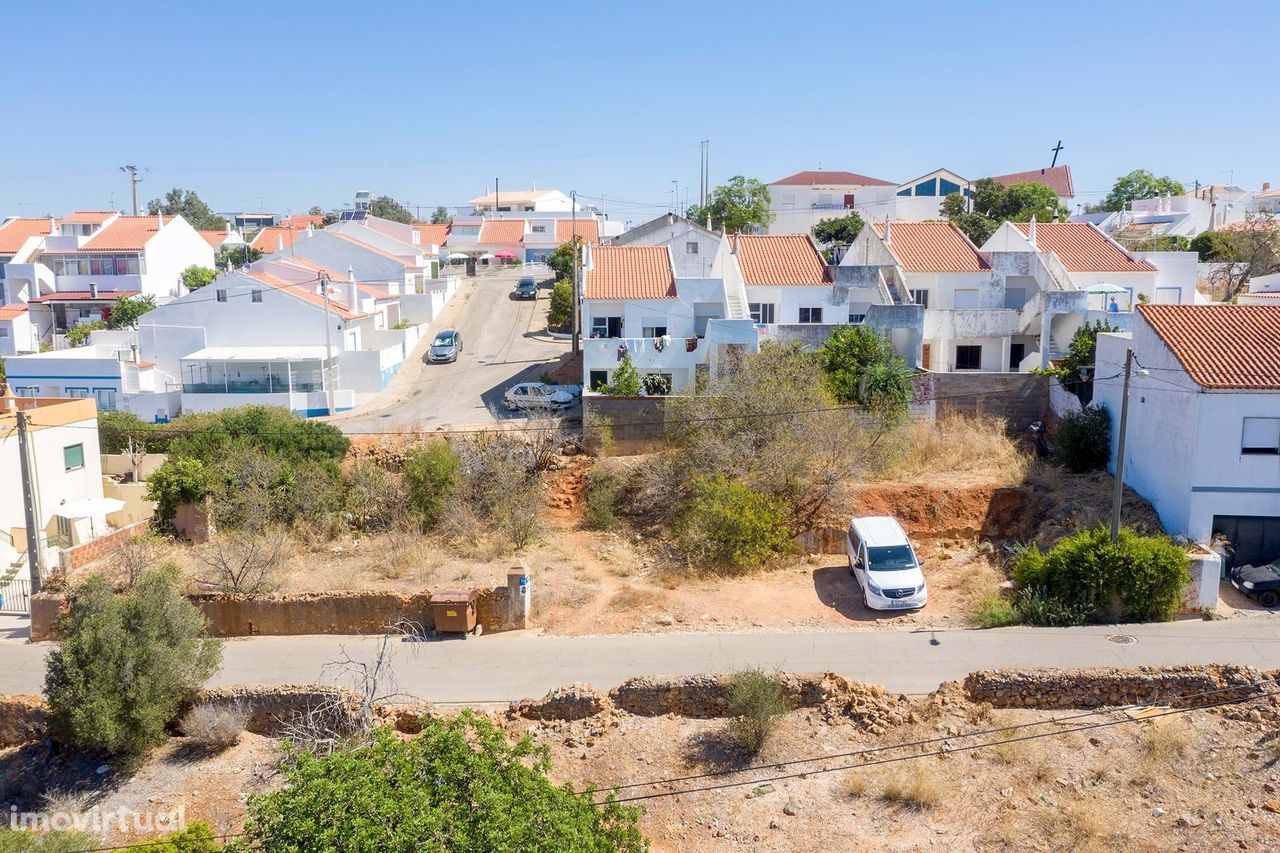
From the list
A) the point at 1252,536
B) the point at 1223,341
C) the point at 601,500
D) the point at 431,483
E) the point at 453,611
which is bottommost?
the point at 453,611

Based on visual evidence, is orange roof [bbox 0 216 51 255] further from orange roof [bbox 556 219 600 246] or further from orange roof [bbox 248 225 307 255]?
orange roof [bbox 556 219 600 246]

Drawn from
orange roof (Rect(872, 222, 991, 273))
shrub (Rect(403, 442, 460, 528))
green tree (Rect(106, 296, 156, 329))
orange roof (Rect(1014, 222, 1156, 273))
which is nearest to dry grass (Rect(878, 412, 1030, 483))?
orange roof (Rect(872, 222, 991, 273))

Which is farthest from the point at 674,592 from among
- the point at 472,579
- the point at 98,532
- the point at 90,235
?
the point at 90,235

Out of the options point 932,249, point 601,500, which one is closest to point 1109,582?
point 601,500

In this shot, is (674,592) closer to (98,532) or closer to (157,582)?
(157,582)

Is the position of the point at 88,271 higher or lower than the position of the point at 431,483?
higher

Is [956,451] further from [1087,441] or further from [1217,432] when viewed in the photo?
[1217,432]
